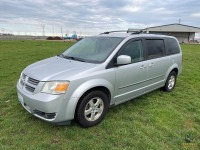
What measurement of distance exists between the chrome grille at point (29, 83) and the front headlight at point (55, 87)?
0.66ft

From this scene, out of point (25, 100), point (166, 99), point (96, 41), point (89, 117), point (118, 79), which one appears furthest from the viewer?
point (166, 99)

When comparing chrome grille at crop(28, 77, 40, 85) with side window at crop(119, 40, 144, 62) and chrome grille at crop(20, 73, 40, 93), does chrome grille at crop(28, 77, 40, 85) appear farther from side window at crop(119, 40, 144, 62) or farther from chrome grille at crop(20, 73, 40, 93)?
side window at crop(119, 40, 144, 62)

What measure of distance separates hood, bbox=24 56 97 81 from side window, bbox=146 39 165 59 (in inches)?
69.8

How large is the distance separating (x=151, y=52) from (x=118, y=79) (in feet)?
4.65

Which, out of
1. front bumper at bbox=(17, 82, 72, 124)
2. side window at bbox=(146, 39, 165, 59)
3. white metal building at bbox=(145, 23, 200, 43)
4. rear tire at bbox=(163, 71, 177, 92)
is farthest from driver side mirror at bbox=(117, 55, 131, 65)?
white metal building at bbox=(145, 23, 200, 43)

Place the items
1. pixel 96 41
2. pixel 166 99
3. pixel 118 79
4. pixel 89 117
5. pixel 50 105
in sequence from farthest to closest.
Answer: pixel 166 99 < pixel 96 41 < pixel 118 79 < pixel 89 117 < pixel 50 105

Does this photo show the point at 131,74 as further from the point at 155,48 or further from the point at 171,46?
the point at 171,46

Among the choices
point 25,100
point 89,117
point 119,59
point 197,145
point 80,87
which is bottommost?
point 197,145

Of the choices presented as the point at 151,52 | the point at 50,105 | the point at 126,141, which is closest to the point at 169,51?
the point at 151,52

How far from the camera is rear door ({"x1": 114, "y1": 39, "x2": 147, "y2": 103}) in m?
3.79

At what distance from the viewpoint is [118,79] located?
371 centimetres

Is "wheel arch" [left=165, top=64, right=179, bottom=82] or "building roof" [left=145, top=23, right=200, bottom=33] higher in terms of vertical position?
"building roof" [left=145, top=23, right=200, bottom=33]

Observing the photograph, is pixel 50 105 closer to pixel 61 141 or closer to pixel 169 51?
pixel 61 141

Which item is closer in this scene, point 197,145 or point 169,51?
point 197,145
